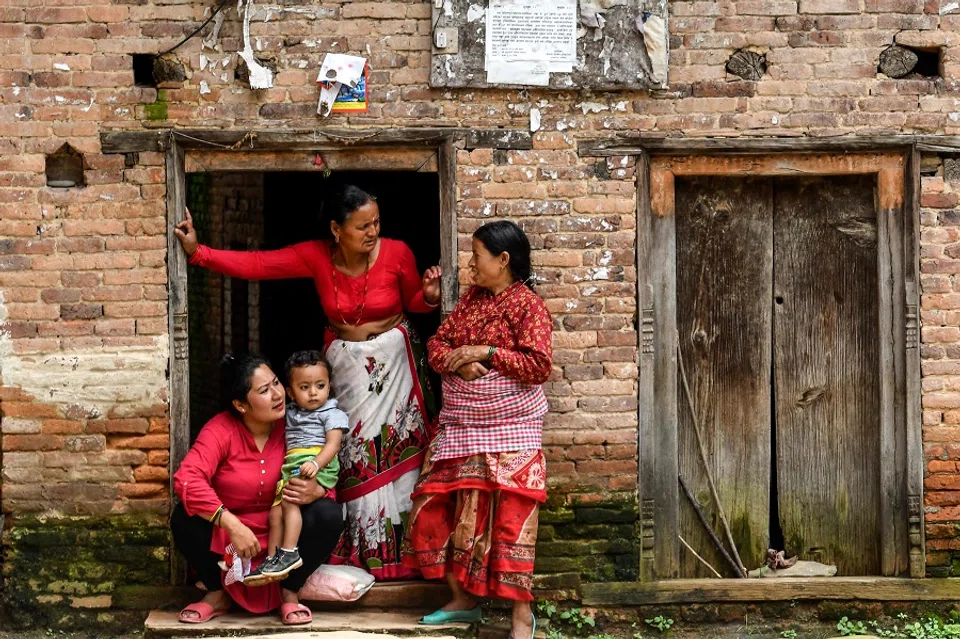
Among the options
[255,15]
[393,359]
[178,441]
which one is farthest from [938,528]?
[255,15]

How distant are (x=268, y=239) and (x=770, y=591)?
13.7 ft

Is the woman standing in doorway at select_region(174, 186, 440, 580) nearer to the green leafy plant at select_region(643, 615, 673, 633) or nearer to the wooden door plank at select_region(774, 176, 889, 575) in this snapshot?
the green leafy plant at select_region(643, 615, 673, 633)

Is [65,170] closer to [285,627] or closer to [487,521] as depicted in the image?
[285,627]

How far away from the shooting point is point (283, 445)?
5.29 m

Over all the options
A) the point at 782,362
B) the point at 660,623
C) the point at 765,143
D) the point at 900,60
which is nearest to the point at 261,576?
the point at 660,623

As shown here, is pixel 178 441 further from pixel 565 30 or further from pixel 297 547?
pixel 565 30

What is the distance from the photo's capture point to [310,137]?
5352 millimetres

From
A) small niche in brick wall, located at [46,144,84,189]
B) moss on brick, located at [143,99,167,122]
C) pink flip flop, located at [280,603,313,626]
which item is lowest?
pink flip flop, located at [280,603,313,626]

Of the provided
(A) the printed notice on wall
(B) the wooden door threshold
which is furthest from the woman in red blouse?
(A) the printed notice on wall

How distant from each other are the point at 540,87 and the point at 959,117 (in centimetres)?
201

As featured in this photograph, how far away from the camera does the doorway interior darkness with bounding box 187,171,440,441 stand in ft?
25.1

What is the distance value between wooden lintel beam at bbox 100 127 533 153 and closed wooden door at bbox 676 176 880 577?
0.97 metres

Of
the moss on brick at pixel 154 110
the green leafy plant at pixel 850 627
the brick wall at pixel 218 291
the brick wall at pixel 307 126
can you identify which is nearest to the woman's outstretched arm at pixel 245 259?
the brick wall at pixel 307 126

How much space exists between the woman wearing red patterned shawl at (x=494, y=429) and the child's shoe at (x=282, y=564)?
0.58 m
